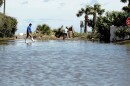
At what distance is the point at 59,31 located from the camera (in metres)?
78.4

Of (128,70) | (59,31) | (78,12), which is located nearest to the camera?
(128,70)

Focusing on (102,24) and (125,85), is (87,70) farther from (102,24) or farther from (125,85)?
(102,24)

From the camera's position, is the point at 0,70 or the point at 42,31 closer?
the point at 0,70

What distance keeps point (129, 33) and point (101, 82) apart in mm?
37071

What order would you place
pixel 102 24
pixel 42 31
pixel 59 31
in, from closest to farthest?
pixel 102 24, pixel 59 31, pixel 42 31

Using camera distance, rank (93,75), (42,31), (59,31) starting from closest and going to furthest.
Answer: (93,75) < (59,31) < (42,31)

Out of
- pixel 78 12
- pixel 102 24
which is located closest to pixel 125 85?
pixel 102 24

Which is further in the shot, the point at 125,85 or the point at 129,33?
the point at 129,33

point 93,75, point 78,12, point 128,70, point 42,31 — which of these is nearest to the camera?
point 93,75

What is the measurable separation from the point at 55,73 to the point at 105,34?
134 ft

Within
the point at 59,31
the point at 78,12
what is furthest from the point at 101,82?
the point at 78,12

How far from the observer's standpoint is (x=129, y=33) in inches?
1981

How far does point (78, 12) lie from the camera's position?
100 metres

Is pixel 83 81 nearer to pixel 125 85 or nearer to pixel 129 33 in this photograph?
pixel 125 85
